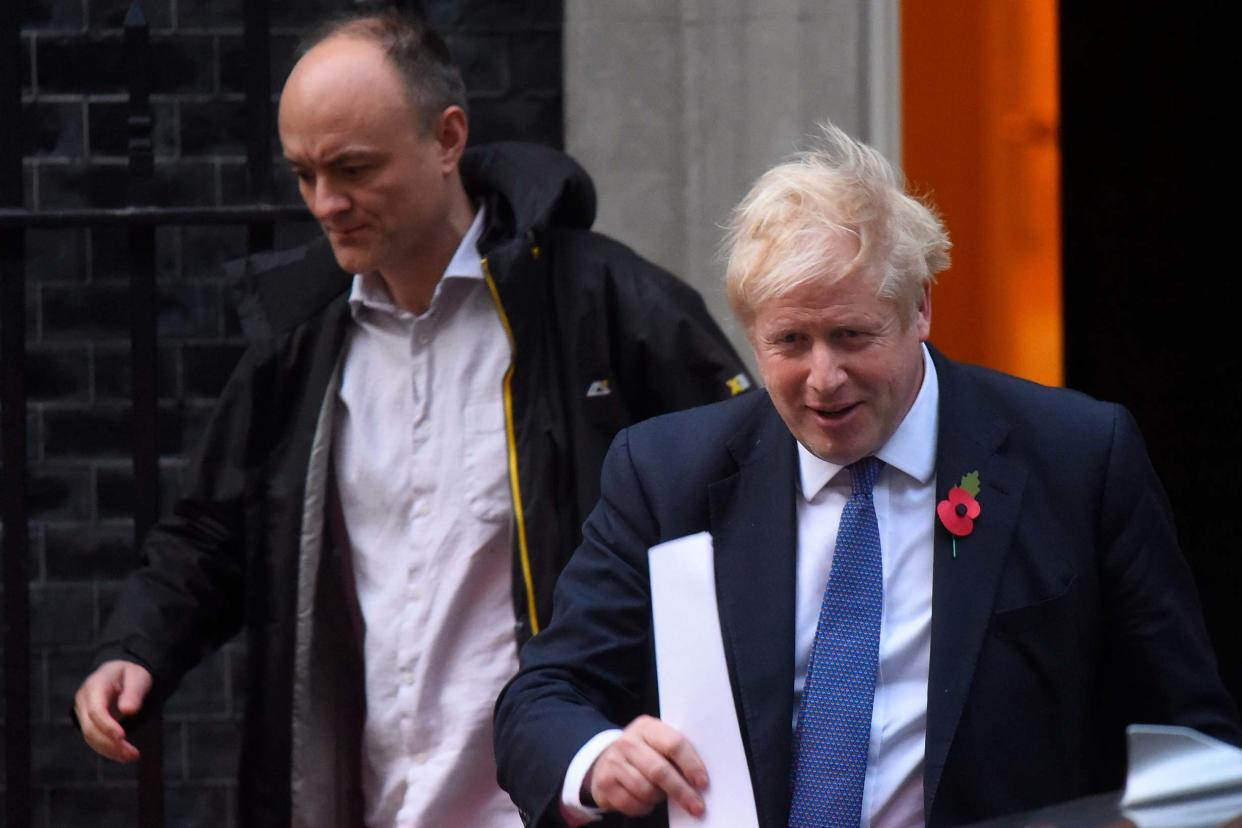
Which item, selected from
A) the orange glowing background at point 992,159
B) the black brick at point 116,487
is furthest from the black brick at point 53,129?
the orange glowing background at point 992,159

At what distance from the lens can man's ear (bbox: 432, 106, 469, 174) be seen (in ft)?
11.2

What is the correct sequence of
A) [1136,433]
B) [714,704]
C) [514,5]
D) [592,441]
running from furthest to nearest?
[514,5] < [592,441] < [1136,433] < [714,704]

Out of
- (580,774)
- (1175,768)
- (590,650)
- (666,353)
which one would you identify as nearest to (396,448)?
(666,353)

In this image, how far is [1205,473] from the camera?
4453 mm

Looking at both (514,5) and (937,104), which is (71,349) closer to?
(514,5)

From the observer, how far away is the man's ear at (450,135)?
3.42 metres

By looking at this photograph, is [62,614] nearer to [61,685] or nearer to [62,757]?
[61,685]

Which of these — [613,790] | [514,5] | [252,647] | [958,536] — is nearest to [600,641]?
[613,790]

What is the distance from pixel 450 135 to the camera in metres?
3.45

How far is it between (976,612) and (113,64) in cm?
272

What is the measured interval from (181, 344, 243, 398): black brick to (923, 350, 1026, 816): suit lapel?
2.26 metres

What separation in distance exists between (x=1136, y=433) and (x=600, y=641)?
0.73 metres

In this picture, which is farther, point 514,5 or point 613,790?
point 514,5

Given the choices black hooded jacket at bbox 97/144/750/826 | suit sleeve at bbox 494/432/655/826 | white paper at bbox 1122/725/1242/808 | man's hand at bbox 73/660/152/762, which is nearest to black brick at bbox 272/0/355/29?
black hooded jacket at bbox 97/144/750/826
